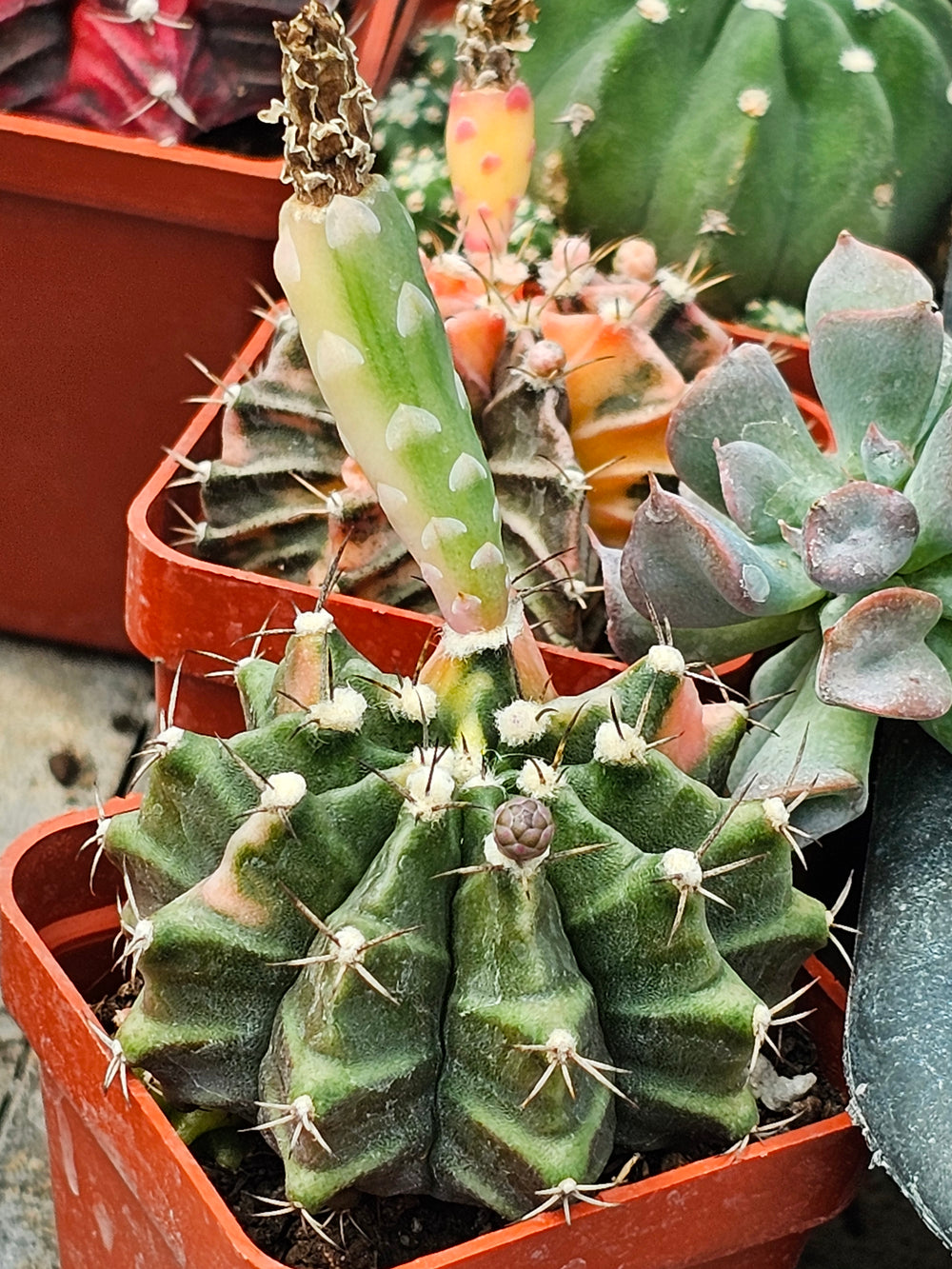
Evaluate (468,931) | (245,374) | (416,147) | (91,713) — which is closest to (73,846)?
(468,931)

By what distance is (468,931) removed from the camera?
620mm

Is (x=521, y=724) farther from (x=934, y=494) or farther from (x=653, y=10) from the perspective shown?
(x=653, y=10)

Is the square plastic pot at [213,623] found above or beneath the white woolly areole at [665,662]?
beneath

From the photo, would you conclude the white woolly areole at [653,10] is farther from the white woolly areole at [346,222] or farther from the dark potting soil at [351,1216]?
the dark potting soil at [351,1216]

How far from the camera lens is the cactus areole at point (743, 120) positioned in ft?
3.92

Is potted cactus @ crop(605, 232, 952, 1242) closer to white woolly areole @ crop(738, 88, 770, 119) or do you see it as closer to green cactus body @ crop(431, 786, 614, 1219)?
green cactus body @ crop(431, 786, 614, 1219)


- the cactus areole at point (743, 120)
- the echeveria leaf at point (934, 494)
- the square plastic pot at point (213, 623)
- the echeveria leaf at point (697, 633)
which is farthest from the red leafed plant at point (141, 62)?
the echeveria leaf at point (934, 494)

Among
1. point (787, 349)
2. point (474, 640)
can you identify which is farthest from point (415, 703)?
point (787, 349)

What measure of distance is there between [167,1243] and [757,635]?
432 millimetres

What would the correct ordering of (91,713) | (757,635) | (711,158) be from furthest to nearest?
(91,713) → (711,158) → (757,635)

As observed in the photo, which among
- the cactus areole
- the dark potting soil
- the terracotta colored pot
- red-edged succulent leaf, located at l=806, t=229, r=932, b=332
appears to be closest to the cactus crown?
red-edged succulent leaf, located at l=806, t=229, r=932, b=332

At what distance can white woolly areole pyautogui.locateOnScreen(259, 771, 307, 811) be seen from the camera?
608 millimetres

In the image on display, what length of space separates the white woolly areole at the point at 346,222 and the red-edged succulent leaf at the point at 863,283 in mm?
326

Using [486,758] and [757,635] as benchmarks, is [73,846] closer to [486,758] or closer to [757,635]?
[486,758]
